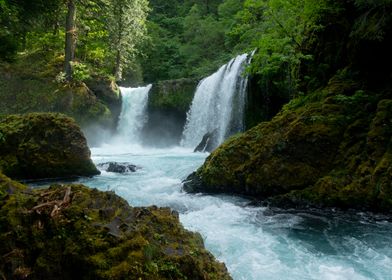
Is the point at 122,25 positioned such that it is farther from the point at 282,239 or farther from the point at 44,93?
the point at 282,239

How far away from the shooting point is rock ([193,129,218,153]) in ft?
59.0

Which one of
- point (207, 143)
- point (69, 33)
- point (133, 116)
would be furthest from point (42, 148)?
point (133, 116)

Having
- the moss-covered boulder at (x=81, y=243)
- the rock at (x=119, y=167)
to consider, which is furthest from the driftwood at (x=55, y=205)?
the rock at (x=119, y=167)

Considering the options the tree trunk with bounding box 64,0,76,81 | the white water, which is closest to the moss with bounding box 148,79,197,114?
the tree trunk with bounding box 64,0,76,81

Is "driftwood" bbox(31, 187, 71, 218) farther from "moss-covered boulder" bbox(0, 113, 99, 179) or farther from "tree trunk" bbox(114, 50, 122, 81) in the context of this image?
"tree trunk" bbox(114, 50, 122, 81)

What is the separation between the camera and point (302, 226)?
23.4ft

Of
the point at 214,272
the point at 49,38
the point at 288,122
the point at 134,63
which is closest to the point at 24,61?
the point at 49,38

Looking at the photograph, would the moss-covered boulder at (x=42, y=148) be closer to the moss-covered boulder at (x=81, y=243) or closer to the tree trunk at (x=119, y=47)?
the moss-covered boulder at (x=81, y=243)

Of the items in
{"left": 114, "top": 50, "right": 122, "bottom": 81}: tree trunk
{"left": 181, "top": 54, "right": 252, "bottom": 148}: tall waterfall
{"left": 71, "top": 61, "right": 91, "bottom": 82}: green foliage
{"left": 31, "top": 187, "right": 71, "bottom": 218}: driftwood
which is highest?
{"left": 114, "top": 50, "right": 122, "bottom": 81}: tree trunk

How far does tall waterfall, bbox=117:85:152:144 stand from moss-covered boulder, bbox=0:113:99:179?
10291mm

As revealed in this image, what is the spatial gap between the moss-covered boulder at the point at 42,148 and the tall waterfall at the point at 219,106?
6942mm

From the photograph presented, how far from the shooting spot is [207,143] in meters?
18.1

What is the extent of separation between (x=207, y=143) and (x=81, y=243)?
14.6m

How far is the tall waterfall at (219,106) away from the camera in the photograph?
17.1 metres
